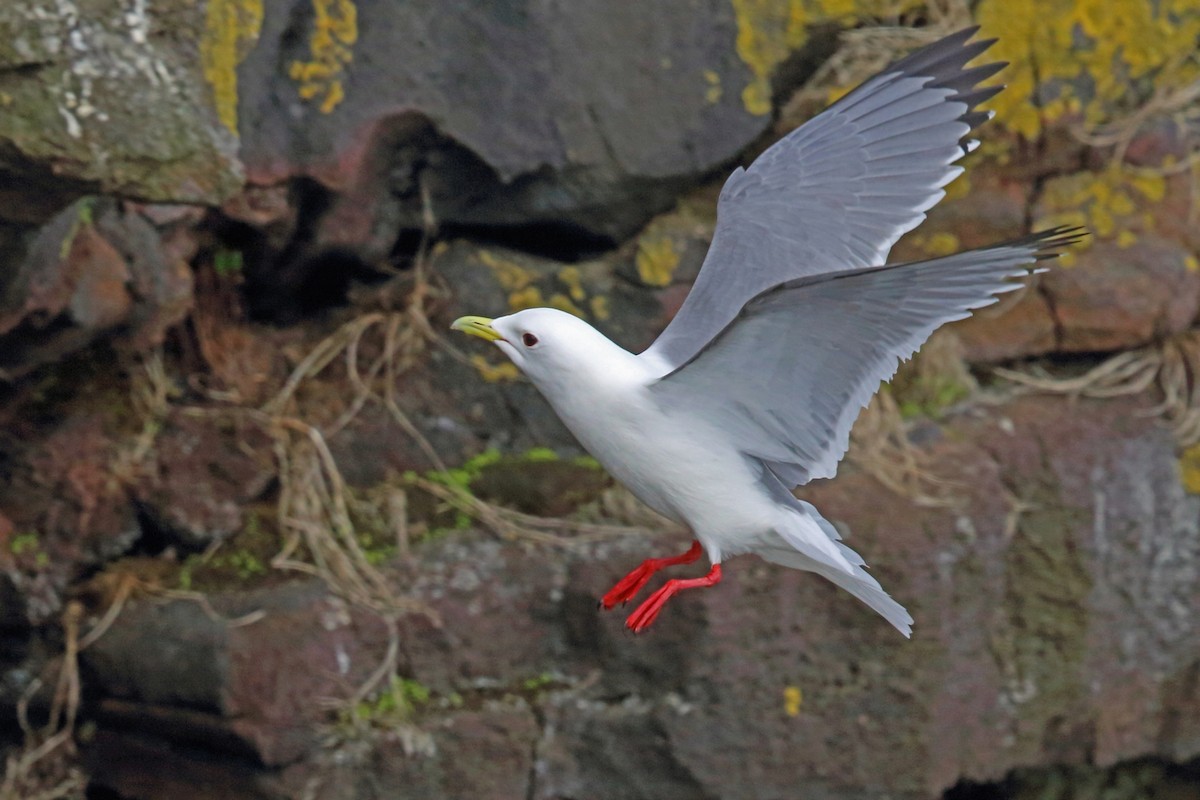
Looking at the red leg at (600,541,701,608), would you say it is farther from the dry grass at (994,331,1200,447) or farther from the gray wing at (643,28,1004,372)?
the dry grass at (994,331,1200,447)

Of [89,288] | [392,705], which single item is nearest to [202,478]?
[89,288]

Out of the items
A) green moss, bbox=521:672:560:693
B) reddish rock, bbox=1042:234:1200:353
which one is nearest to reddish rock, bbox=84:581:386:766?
green moss, bbox=521:672:560:693

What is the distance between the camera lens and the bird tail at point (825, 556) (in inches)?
82.1

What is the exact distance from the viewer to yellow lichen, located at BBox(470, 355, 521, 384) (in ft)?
10.3

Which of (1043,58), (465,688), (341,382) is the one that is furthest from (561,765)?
(1043,58)

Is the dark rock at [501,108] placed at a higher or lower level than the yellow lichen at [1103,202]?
higher

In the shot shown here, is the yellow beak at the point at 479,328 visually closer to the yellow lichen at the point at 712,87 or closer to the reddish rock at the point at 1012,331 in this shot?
the yellow lichen at the point at 712,87

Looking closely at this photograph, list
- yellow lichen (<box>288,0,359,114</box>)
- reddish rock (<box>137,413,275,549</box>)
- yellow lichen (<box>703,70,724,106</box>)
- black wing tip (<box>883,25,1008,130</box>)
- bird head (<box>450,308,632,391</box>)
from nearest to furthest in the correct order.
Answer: bird head (<box>450,308,632,391</box>) < black wing tip (<box>883,25,1008,130</box>) < yellow lichen (<box>288,0,359,114</box>) < reddish rock (<box>137,413,275,549</box>) < yellow lichen (<box>703,70,724,106</box>)

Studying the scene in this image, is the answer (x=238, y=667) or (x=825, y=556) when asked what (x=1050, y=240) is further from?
(x=238, y=667)

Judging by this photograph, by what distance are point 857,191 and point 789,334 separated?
545 millimetres

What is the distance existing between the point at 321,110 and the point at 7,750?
4.42 feet

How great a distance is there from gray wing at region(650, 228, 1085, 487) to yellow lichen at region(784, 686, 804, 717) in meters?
0.99

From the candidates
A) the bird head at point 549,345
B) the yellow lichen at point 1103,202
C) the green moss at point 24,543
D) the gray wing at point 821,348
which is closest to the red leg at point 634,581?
the gray wing at point 821,348

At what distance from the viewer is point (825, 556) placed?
2.08m
